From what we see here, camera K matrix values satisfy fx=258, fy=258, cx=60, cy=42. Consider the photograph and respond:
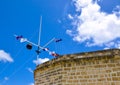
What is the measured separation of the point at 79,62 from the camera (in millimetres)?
8055

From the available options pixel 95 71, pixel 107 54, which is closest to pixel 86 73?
pixel 95 71

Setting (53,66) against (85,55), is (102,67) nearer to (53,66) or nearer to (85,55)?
(85,55)

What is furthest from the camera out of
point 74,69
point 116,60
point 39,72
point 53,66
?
point 39,72

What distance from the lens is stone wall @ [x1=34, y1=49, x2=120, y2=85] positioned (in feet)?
24.8

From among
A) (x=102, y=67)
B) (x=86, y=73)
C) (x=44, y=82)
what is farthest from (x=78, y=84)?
(x=44, y=82)

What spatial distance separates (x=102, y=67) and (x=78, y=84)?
0.90 metres

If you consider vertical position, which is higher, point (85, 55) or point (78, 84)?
point (85, 55)

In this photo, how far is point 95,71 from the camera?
7789 mm

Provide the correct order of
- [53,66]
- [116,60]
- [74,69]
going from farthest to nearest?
1. [53,66]
2. [74,69]
3. [116,60]

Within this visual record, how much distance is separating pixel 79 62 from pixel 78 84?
68cm

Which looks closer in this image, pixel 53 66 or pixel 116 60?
pixel 116 60

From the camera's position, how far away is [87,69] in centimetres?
789

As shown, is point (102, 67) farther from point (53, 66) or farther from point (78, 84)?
point (53, 66)

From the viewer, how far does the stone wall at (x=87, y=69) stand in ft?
24.8
